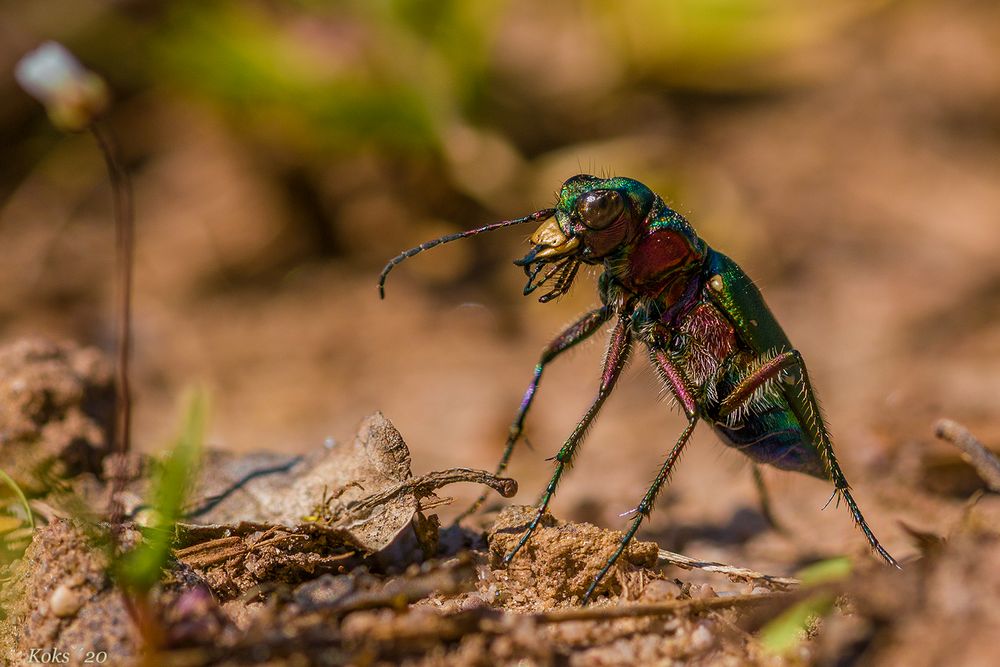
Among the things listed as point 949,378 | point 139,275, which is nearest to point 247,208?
point 139,275

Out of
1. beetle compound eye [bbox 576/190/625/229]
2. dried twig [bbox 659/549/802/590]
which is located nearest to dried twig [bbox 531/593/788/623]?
dried twig [bbox 659/549/802/590]

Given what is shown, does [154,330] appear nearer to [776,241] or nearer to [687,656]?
[776,241]

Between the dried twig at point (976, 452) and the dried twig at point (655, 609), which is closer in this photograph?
the dried twig at point (655, 609)

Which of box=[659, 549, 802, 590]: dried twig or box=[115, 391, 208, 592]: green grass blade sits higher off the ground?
box=[659, 549, 802, 590]: dried twig

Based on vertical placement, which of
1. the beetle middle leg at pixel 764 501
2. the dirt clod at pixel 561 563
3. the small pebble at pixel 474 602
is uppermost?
the beetle middle leg at pixel 764 501

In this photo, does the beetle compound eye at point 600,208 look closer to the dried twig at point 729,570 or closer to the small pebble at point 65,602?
the dried twig at point 729,570

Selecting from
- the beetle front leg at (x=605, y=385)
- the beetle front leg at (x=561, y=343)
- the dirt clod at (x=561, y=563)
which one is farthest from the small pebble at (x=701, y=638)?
the beetle front leg at (x=561, y=343)

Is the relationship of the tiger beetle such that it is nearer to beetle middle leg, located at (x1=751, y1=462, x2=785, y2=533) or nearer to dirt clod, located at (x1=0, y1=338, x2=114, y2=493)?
beetle middle leg, located at (x1=751, y1=462, x2=785, y2=533)

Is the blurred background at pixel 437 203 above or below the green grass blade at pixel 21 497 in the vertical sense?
above
